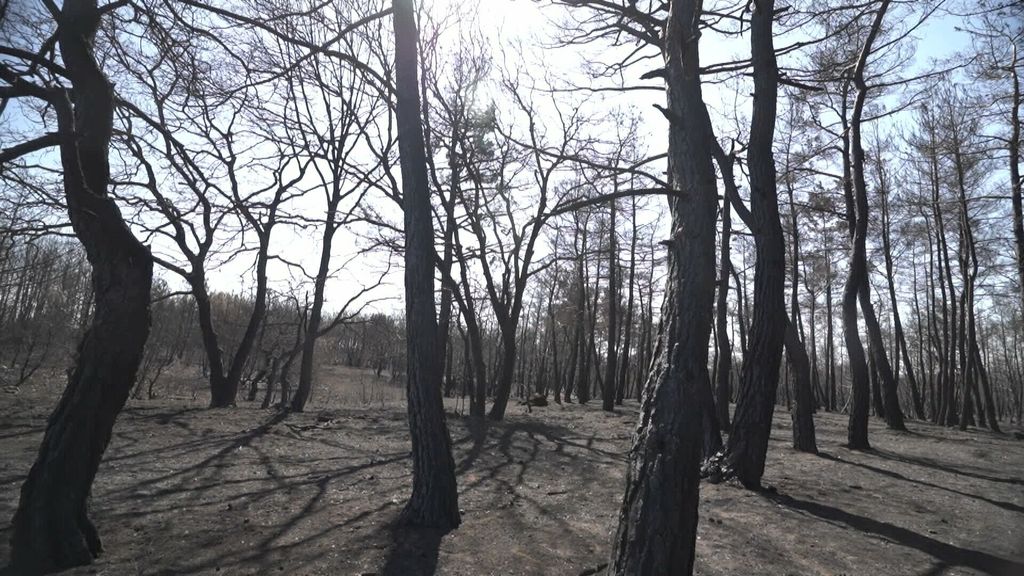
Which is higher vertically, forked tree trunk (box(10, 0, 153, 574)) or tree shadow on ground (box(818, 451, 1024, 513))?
forked tree trunk (box(10, 0, 153, 574))

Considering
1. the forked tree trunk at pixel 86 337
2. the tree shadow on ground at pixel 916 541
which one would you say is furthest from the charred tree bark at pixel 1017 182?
the forked tree trunk at pixel 86 337

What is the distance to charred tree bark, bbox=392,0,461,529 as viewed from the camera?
4.67m

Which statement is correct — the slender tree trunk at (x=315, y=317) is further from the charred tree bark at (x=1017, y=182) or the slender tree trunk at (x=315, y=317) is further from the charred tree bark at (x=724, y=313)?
the charred tree bark at (x=1017, y=182)

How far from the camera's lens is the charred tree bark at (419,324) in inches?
184

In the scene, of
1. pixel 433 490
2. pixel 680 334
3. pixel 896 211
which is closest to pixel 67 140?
pixel 433 490

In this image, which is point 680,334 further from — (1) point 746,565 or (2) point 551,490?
(2) point 551,490

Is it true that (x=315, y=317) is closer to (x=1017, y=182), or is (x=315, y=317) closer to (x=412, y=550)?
(x=412, y=550)

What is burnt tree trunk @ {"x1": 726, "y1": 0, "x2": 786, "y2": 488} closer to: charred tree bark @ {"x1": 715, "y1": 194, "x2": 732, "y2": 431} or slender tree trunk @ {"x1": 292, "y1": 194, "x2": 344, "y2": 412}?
charred tree bark @ {"x1": 715, "y1": 194, "x2": 732, "y2": 431}

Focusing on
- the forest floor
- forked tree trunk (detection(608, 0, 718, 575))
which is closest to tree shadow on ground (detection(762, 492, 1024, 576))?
the forest floor

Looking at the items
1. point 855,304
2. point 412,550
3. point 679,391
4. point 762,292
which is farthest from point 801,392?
point 412,550

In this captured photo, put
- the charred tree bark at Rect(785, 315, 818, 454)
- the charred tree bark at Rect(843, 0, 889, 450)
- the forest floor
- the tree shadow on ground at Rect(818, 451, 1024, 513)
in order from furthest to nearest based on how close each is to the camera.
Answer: the charred tree bark at Rect(843, 0, 889, 450) → the charred tree bark at Rect(785, 315, 818, 454) → the tree shadow on ground at Rect(818, 451, 1024, 513) → the forest floor

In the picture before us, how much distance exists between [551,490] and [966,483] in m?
5.82

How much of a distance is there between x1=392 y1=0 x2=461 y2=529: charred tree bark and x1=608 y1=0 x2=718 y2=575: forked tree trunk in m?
2.06

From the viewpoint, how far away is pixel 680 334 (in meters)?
3.21
